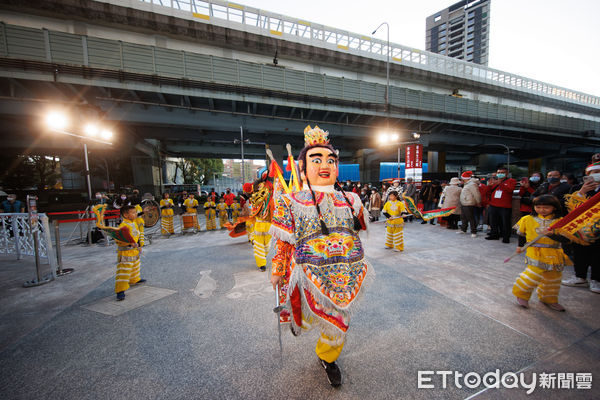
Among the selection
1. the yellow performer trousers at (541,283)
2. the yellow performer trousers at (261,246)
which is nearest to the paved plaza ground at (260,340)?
the yellow performer trousers at (541,283)

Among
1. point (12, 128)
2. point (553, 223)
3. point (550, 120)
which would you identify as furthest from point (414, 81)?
point (12, 128)

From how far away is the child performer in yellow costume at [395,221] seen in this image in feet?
18.2

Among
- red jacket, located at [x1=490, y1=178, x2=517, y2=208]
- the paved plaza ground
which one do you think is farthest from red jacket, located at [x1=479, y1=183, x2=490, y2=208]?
the paved plaza ground

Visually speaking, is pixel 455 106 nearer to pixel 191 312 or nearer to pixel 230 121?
pixel 230 121

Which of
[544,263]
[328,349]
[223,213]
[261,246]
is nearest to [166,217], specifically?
[223,213]

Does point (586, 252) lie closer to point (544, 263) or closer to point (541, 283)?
point (541, 283)

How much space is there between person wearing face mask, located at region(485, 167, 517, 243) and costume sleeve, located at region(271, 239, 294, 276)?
7072 mm

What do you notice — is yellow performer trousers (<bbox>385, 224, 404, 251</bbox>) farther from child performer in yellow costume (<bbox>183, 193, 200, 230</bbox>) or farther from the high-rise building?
the high-rise building

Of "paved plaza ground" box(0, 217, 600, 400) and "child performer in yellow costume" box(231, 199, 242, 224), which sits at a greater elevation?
"child performer in yellow costume" box(231, 199, 242, 224)

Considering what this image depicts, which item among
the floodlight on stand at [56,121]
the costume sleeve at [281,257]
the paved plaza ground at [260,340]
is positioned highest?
the floodlight on stand at [56,121]

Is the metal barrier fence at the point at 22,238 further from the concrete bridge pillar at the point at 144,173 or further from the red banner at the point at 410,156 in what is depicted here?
the red banner at the point at 410,156

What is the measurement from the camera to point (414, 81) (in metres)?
19.8

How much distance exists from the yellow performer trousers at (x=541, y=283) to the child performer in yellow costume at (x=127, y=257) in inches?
219

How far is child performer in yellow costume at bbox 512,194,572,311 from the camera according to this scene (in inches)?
106
